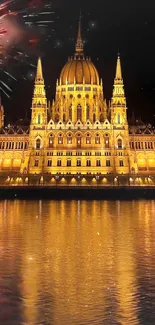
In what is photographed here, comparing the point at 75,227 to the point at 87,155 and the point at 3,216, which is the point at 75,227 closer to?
the point at 3,216

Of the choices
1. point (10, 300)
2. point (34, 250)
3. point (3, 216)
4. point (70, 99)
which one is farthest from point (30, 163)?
point (10, 300)

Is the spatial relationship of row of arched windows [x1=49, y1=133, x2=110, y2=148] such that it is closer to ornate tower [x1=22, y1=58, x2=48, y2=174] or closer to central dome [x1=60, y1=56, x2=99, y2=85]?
ornate tower [x1=22, y1=58, x2=48, y2=174]

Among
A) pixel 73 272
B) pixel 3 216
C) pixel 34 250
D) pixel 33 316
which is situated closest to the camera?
pixel 33 316

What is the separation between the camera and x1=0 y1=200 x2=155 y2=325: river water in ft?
67.1

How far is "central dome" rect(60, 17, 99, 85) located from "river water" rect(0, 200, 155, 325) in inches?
3375

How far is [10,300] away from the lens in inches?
864

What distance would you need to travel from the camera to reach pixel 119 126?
123 metres

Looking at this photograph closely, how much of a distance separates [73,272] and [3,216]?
87.0ft

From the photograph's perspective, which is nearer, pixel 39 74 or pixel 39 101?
pixel 39 101

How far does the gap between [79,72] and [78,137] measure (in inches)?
650

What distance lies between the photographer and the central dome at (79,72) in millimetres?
129500

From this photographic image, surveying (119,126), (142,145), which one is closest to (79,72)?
(119,126)

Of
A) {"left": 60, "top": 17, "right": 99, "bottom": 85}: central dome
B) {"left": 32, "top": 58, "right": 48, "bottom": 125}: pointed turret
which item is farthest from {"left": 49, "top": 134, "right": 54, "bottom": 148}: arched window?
{"left": 60, "top": 17, "right": 99, "bottom": 85}: central dome

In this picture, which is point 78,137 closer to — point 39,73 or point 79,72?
point 79,72
